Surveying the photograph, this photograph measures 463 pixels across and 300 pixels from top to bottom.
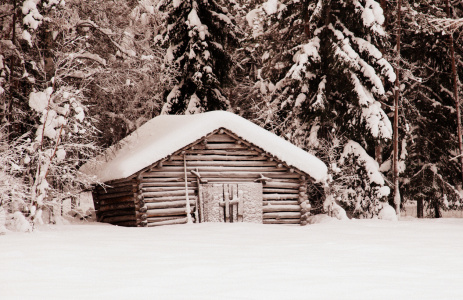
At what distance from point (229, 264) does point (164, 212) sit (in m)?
9.17

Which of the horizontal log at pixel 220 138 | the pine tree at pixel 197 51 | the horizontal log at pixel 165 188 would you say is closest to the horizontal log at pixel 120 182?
the horizontal log at pixel 165 188

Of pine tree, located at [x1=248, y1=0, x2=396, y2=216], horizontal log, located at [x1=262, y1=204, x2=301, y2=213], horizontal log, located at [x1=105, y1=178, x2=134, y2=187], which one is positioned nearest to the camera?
horizontal log, located at [x1=105, y1=178, x2=134, y2=187]

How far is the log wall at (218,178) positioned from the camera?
2078 centimetres

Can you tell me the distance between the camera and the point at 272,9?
2527 cm

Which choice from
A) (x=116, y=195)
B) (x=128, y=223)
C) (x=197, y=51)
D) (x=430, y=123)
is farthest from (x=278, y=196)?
(x=430, y=123)

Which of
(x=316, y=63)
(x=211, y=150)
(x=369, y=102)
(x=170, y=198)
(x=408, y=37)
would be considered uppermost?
(x=408, y=37)

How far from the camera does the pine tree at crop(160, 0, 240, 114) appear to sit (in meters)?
26.7

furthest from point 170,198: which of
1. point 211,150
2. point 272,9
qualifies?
point 272,9

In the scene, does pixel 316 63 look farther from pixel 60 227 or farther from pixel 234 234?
pixel 60 227

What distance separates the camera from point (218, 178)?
21.4m

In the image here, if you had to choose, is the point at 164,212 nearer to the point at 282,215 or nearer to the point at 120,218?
→ the point at 120,218

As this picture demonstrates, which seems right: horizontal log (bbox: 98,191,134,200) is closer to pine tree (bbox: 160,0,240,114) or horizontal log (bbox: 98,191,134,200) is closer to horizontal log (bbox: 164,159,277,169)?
horizontal log (bbox: 164,159,277,169)

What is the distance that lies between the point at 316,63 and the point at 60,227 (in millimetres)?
11690

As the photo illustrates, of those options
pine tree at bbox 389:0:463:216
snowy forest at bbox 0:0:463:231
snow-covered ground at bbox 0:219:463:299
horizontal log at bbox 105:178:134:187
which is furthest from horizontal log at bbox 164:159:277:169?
pine tree at bbox 389:0:463:216
